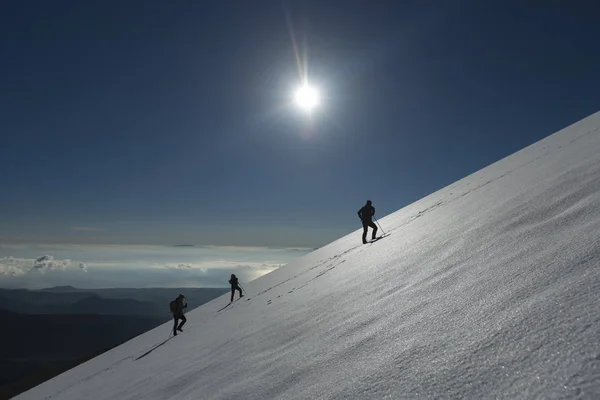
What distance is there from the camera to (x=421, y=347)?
252 centimetres

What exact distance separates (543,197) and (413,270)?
2.32 m

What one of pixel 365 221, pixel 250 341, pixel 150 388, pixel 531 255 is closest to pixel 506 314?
pixel 531 255

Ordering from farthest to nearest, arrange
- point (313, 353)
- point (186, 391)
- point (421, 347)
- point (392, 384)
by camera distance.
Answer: point (186, 391), point (313, 353), point (421, 347), point (392, 384)

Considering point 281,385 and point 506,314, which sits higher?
point 506,314

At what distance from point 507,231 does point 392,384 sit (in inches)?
129

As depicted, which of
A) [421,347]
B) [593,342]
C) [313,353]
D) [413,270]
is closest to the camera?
[593,342]

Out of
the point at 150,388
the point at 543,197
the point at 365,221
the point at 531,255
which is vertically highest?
the point at 365,221

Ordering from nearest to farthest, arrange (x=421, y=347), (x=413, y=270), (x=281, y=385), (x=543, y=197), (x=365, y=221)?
(x=421, y=347) < (x=281, y=385) < (x=413, y=270) < (x=543, y=197) < (x=365, y=221)

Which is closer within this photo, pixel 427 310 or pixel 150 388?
pixel 427 310

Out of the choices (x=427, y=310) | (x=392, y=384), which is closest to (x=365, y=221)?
(x=427, y=310)

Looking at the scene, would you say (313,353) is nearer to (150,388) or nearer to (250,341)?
(250,341)

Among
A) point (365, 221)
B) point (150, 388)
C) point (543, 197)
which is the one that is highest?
point (365, 221)

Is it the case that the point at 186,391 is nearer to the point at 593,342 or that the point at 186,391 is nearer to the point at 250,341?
the point at 250,341

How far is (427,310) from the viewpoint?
319 centimetres
